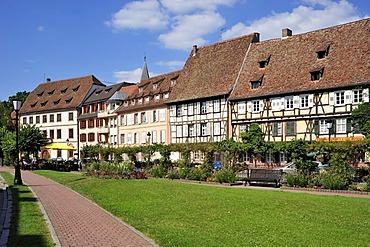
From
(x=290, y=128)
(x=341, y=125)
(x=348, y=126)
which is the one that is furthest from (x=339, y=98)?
(x=290, y=128)

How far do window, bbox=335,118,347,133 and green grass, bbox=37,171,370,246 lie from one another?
19748mm

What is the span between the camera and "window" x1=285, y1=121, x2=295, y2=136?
3856 centimetres

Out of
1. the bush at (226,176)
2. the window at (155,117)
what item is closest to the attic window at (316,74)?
→ the bush at (226,176)

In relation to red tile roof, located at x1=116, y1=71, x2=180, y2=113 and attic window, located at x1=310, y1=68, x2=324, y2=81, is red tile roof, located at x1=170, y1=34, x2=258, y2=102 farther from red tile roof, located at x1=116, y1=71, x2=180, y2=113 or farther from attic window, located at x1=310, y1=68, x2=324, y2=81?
attic window, located at x1=310, y1=68, x2=324, y2=81

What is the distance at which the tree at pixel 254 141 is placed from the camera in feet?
126

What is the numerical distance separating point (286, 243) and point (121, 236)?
12.3 feet

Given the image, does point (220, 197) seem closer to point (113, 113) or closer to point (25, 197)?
point (25, 197)

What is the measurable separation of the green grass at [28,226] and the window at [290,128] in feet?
86.0

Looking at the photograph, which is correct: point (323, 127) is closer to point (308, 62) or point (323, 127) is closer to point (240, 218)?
point (308, 62)

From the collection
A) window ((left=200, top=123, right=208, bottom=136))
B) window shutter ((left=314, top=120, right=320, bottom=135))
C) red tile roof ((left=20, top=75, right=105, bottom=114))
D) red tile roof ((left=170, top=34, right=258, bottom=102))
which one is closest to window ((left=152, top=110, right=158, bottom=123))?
red tile roof ((left=170, top=34, right=258, bottom=102))

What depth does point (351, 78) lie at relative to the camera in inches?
1383

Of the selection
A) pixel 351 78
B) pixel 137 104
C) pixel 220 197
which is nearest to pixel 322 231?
pixel 220 197

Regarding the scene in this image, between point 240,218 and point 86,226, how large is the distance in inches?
163

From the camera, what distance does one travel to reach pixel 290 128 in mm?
38719
